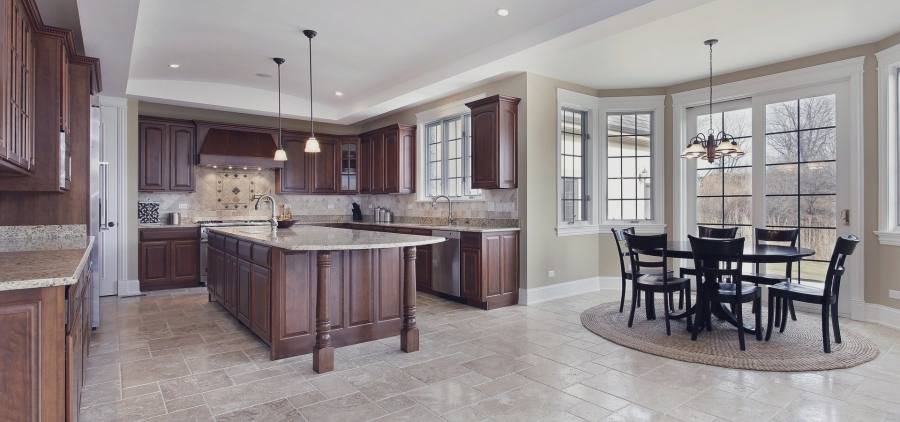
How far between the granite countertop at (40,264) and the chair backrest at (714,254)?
3876 mm

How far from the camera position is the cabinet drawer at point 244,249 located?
4094 mm

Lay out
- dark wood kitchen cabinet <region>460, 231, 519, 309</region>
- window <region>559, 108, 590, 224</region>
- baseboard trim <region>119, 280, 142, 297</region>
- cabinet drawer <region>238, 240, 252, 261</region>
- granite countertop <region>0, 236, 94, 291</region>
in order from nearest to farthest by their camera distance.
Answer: granite countertop <region>0, 236, 94, 291</region>
cabinet drawer <region>238, 240, 252, 261</region>
dark wood kitchen cabinet <region>460, 231, 519, 309</region>
window <region>559, 108, 590, 224</region>
baseboard trim <region>119, 280, 142, 297</region>

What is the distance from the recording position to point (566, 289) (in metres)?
5.95

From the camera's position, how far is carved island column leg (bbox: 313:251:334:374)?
330cm

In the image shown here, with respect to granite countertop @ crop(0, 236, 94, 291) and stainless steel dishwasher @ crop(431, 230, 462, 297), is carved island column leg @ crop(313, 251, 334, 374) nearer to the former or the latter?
granite countertop @ crop(0, 236, 94, 291)

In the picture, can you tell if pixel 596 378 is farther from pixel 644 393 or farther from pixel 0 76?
pixel 0 76

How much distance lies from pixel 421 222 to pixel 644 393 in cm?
467

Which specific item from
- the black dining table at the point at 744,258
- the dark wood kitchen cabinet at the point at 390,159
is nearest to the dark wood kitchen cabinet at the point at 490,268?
the black dining table at the point at 744,258

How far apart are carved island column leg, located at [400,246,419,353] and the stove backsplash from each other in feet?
7.72

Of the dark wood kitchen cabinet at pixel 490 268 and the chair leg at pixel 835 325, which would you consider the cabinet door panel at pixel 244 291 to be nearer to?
the dark wood kitchen cabinet at pixel 490 268

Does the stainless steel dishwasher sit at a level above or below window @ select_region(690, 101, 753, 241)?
below

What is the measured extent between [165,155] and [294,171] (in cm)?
184

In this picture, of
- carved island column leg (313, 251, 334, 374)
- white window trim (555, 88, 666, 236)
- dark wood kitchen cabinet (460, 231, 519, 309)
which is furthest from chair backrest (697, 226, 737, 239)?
carved island column leg (313, 251, 334, 374)

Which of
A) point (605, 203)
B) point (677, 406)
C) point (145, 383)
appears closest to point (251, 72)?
point (145, 383)
